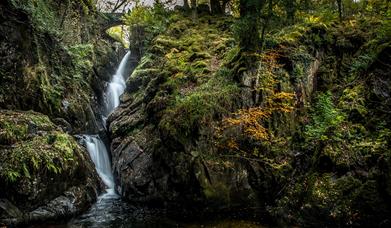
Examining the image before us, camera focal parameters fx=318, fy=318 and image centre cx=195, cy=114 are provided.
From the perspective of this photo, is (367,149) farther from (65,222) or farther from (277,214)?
(65,222)

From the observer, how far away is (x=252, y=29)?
33.4ft

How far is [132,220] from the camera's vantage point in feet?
→ 29.2

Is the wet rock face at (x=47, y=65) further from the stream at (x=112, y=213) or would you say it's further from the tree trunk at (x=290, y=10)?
the tree trunk at (x=290, y=10)

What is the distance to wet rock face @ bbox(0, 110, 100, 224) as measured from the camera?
8055 millimetres

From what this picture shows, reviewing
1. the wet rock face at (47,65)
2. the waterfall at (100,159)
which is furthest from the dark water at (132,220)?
the wet rock face at (47,65)

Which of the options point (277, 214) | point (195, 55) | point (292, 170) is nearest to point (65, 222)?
point (277, 214)

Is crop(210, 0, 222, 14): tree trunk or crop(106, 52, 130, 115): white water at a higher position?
crop(210, 0, 222, 14): tree trunk

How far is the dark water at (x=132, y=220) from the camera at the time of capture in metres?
8.17

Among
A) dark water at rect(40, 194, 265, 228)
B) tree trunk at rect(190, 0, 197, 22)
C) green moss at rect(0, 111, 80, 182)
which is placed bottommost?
dark water at rect(40, 194, 265, 228)

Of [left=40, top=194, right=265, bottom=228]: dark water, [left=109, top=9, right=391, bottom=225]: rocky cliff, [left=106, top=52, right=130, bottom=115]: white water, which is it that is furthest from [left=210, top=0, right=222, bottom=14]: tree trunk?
[left=40, top=194, right=265, bottom=228]: dark water

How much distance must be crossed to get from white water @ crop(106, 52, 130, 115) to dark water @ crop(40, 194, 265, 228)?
327 inches

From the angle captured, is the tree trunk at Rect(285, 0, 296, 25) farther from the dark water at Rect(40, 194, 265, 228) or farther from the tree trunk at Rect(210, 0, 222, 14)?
the dark water at Rect(40, 194, 265, 228)

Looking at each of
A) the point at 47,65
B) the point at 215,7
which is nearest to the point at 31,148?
the point at 47,65

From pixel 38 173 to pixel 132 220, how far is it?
2868 millimetres
